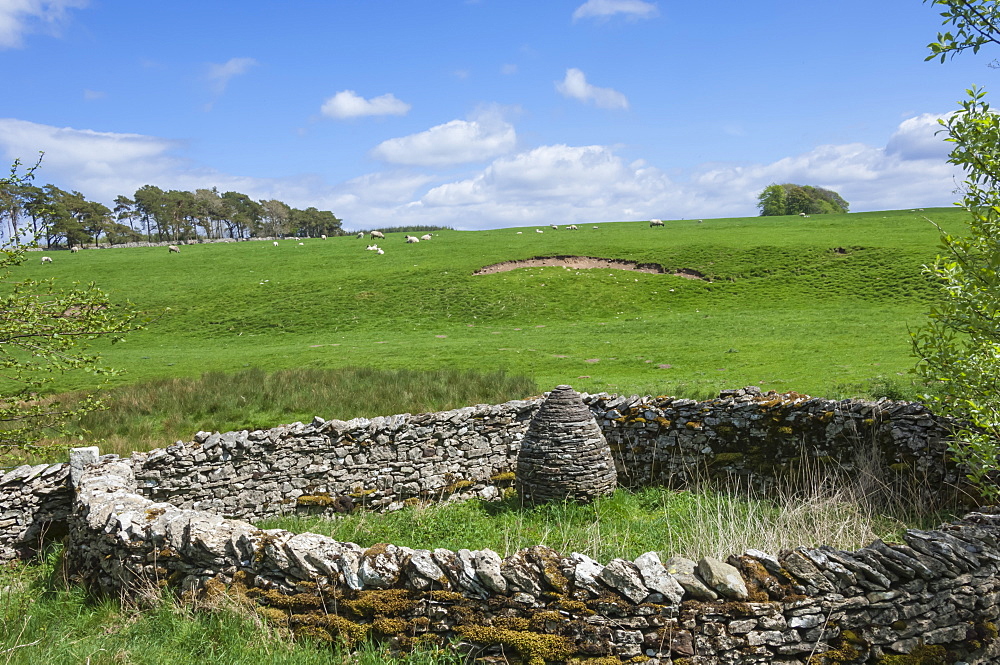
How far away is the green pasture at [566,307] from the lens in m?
23.9

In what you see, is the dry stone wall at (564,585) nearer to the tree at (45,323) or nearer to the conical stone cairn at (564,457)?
the tree at (45,323)

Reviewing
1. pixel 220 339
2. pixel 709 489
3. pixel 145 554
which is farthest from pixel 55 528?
pixel 220 339

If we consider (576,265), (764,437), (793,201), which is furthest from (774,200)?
(764,437)

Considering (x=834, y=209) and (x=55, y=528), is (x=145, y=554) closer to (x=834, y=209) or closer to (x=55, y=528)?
(x=55, y=528)

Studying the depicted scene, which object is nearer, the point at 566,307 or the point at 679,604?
the point at 679,604

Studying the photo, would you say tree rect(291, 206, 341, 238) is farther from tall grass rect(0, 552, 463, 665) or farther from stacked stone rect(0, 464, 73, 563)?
tall grass rect(0, 552, 463, 665)

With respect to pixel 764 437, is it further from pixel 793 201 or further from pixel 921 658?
pixel 793 201

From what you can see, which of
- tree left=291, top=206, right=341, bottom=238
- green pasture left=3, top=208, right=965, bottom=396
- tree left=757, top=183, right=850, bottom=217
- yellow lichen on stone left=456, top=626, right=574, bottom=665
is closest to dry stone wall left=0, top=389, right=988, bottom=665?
yellow lichen on stone left=456, top=626, right=574, bottom=665

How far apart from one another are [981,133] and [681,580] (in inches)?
215

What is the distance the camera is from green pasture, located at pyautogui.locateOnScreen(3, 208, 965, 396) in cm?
2391

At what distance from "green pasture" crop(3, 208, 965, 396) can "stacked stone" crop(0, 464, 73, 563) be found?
4046mm

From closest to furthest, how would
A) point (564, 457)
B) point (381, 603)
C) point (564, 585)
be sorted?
1. point (564, 585)
2. point (381, 603)
3. point (564, 457)

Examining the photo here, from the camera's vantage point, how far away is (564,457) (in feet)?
35.8

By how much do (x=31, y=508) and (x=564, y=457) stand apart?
349 inches
